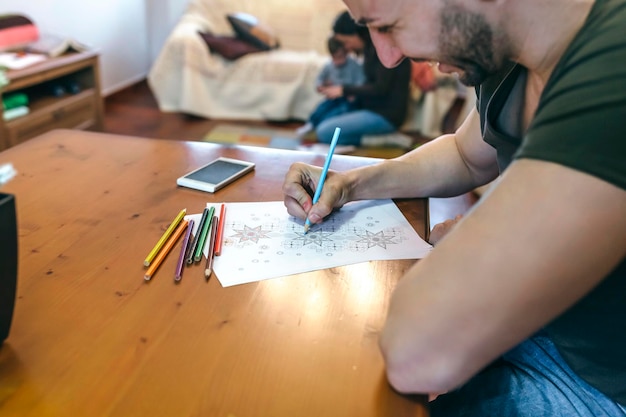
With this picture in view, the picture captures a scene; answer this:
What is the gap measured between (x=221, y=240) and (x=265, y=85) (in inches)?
116

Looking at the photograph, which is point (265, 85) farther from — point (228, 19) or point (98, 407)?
point (98, 407)

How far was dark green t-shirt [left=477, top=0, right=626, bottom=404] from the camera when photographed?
450 millimetres

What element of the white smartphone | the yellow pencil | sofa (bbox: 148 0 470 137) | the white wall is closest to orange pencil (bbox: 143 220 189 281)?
the yellow pencil

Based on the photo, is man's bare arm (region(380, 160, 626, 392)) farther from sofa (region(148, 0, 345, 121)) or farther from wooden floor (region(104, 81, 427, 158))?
sofa (region(148, 0, 345, 121))

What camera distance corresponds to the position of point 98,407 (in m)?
0.46

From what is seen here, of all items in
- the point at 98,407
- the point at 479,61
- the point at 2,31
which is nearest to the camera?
the point at 98,407

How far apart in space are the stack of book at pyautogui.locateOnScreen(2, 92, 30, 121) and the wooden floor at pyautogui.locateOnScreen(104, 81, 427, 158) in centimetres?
92

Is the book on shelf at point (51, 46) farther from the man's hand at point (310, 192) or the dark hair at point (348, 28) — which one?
the man's hand at point (310, 192)

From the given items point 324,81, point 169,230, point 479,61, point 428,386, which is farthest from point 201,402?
point 324,81

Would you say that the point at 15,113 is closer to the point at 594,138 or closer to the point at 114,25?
the point at 114,25

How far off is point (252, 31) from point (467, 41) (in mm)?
3332

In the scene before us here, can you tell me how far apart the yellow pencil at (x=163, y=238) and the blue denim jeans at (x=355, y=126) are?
2177 millimetres

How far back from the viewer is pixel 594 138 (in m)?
0.45

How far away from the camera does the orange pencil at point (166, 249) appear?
0.65 metres
